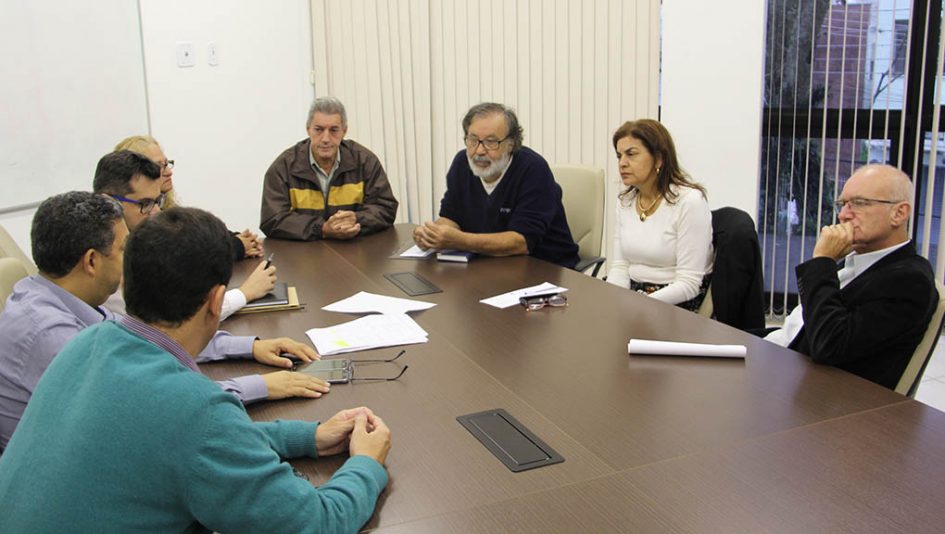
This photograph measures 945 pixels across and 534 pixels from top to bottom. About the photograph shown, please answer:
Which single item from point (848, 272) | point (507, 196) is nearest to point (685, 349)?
point (848, 272)

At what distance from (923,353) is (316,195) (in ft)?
8.88

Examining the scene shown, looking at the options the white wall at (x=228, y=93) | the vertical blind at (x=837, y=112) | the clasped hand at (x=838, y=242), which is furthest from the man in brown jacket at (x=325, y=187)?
the vertical blind at (x=837, y=112)

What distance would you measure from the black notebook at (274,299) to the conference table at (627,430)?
0.10 meters

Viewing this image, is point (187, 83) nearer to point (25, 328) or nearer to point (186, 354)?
point (25, 328)

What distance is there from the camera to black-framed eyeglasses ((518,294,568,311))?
8.02 ft

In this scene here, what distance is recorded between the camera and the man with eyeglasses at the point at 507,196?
327 cm

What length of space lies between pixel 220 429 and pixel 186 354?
18cm

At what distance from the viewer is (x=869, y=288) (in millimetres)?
1952

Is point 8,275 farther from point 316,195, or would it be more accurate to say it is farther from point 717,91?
point 717,91

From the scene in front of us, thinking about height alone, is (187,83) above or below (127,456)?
above

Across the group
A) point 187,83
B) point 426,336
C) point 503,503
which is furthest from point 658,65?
point 503,503

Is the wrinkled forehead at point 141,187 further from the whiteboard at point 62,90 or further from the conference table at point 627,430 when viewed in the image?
the whiteboard at point 62,90

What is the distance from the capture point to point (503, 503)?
131 centimetres

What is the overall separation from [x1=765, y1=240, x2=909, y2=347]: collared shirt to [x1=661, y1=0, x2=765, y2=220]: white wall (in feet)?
7.75
